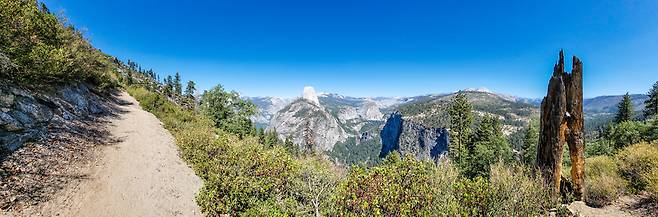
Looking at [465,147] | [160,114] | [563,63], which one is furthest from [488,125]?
[160,114]

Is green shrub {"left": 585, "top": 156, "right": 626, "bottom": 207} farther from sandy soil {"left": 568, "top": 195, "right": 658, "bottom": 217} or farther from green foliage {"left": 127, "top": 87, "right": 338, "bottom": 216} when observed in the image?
green foliage {"left": 127, "top": 87, "right": 338, "bottom": 216}

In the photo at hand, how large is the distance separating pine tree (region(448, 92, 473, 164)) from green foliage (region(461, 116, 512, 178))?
165 cm

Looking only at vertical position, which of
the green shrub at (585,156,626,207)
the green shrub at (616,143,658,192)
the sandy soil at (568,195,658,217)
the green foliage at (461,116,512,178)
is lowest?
the green foliage at (461,116,512,178)

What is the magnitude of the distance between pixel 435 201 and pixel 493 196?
224cm

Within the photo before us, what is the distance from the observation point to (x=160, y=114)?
3869cm

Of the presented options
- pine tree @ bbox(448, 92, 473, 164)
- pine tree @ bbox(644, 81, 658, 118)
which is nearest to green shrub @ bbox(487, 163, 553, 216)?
pine tree @ bbox(448, 92, 473, 164)

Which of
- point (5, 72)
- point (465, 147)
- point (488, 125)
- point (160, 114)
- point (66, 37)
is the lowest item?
point (465, 147)

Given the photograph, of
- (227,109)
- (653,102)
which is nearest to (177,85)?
(227,109)

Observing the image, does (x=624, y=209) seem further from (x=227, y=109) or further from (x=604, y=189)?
(x=227, y=109)

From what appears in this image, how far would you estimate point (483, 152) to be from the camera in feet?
132

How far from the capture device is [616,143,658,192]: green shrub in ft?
51.6

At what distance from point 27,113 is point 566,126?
92.7 feet

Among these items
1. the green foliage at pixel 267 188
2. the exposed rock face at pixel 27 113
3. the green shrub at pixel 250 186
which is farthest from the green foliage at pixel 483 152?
the exposed rock face at pixel 27 113

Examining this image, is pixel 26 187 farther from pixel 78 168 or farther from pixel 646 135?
pixel 646 135
